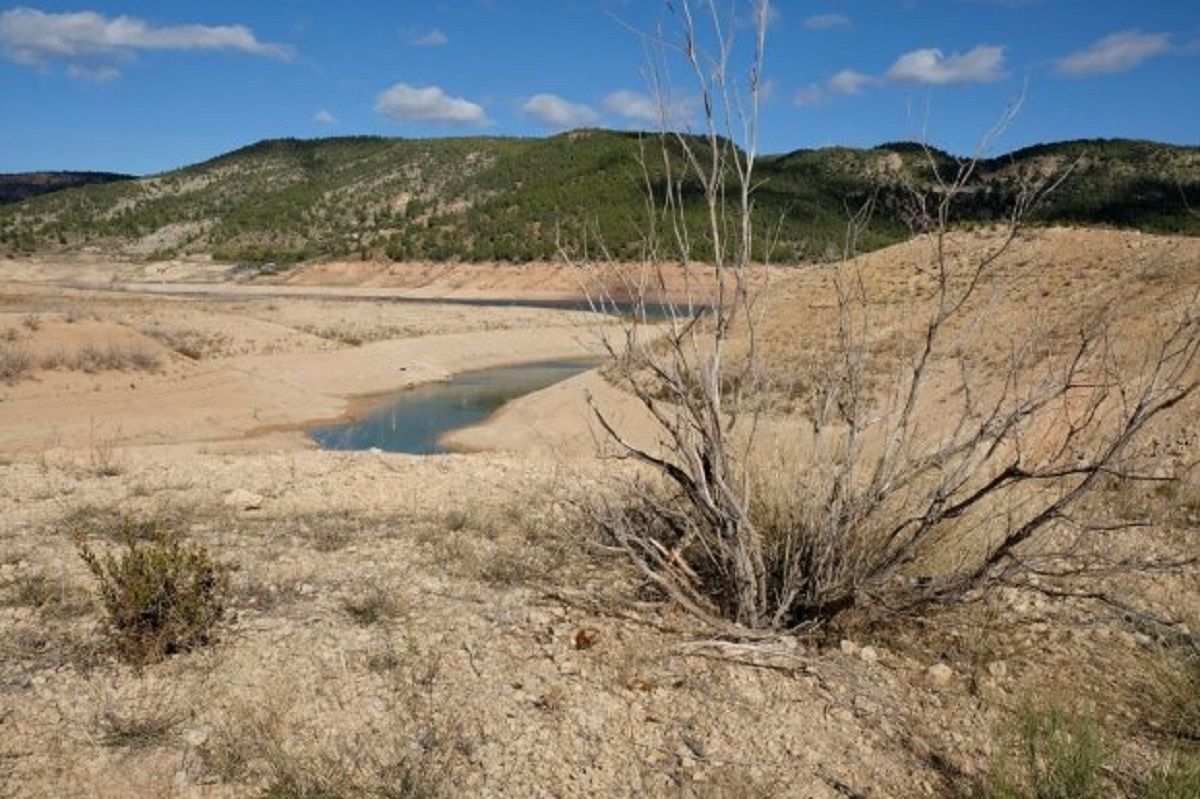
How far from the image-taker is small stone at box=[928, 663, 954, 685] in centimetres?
413

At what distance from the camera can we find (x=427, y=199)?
93.2 metres

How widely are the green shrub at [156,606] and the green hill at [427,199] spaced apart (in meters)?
45.6

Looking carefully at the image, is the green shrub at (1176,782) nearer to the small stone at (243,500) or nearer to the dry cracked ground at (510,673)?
the dry cracked ground at (510,673)

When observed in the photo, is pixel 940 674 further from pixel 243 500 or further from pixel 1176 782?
pixel 243 500

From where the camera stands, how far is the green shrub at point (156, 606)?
14.2ft

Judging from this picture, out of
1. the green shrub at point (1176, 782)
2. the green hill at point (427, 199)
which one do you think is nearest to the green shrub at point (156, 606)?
the green shrub at point (1176, 782)

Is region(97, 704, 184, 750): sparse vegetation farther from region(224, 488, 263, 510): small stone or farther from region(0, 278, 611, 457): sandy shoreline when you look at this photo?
region(224, 488, 263, 510): small stone

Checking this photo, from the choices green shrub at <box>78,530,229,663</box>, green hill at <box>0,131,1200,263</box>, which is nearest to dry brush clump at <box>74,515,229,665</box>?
green shrub at <box>78,530,229,663</box>

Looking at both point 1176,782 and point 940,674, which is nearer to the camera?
point 1176,782

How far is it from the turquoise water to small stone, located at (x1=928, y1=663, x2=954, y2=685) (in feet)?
44.1

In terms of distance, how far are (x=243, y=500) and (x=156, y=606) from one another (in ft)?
11.4

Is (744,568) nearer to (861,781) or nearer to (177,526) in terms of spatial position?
(861,781)

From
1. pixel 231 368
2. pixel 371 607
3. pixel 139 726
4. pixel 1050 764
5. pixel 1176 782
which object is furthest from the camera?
pixel 231 368

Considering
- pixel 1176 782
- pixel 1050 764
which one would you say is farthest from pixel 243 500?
pixel 1176 782
